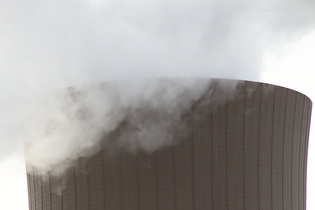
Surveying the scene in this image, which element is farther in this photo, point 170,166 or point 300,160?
point 300,160

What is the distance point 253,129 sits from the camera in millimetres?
16422

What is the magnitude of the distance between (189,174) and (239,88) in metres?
1.61

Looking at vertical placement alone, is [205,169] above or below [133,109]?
below

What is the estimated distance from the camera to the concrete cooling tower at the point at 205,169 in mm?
16047

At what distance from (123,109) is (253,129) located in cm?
216

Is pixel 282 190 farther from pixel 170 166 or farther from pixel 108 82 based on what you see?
pixel 108 82

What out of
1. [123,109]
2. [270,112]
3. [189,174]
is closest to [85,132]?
[123,109]

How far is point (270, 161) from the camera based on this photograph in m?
16.6

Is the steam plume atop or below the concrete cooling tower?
atop

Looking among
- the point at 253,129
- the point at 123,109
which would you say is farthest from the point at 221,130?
the point at 123,109

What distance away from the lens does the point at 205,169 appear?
1611 centimetres

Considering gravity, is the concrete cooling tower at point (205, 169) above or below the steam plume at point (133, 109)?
below

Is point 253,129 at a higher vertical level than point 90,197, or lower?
higher

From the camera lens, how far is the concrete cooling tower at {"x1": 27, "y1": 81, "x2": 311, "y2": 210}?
16.0 metres
